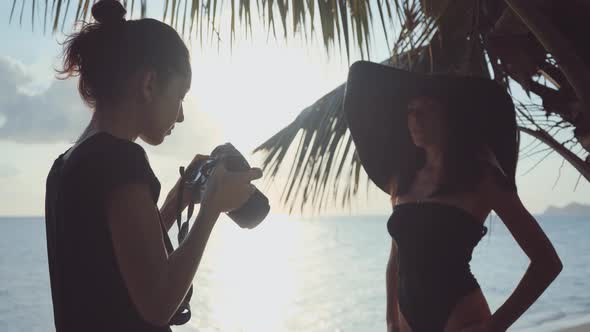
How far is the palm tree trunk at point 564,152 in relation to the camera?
7.25 ft

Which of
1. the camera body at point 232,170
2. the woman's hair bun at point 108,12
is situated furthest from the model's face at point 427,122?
the woman's hair bun at point 108,12

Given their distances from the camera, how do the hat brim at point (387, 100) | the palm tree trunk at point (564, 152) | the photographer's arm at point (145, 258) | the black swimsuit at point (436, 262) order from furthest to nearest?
the palm tree trunk at point (564, 152) < the hat brim at point (387, 100) < the black swimsuit at point (436, 262) < the photographer's arm at point (145, 258)

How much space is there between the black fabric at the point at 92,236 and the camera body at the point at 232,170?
15cm

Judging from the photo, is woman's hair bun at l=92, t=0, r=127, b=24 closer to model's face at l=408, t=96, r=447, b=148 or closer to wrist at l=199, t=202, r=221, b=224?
wrist at l=199, t=202, r=221, b=224

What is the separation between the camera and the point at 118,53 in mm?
841

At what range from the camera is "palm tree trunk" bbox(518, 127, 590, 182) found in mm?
2211

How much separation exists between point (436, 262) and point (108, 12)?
1.06 metres

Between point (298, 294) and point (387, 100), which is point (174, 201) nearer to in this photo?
point (387, 100)

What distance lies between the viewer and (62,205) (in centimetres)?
80

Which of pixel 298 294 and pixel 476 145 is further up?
pixel 476 145

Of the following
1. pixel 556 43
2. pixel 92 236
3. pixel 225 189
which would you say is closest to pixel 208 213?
pixel 225 189

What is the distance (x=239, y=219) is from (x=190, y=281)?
Answer: 234 millimetres

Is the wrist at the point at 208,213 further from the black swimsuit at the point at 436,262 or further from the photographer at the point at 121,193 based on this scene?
the black swimsuit at the point at 436,262

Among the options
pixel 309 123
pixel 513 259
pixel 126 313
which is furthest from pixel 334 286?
pixel 126 313
